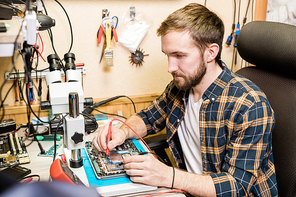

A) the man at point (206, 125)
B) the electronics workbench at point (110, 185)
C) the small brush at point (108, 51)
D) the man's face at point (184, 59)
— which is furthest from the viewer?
the small brush at point (108, 51)

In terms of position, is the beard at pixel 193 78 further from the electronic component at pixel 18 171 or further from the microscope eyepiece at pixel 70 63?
the electronic component at pixel 18 171

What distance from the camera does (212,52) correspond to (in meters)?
1.09

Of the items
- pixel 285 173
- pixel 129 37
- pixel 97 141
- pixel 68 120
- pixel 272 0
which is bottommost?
pixel 285 173

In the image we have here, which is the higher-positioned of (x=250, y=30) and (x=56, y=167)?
(x=250, y=30)

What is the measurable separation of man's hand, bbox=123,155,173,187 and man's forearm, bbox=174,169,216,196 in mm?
31

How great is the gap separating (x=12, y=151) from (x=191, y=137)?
0.76 m

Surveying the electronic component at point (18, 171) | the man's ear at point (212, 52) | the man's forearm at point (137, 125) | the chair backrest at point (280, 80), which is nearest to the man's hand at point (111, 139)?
the man's forearm at point (137, 125)

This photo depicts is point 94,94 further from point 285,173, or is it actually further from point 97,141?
point 285,173

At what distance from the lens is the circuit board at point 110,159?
2.74 ft

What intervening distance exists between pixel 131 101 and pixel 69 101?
83cm

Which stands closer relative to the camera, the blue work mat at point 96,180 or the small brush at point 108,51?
the blue work mat at point 96,180

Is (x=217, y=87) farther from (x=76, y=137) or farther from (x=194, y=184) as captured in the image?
(x=76, y=137)

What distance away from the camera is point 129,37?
1.50m

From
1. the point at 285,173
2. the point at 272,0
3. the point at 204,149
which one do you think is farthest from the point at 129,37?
the point at 285,173
